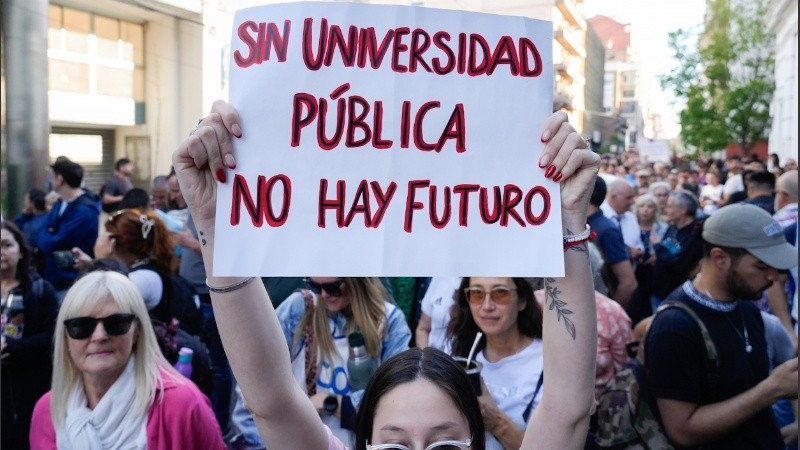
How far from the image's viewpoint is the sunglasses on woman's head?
3152mm

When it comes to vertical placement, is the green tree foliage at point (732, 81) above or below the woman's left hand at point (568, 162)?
above

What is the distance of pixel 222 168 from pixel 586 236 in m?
0.77

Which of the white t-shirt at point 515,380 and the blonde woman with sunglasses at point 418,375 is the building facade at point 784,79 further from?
the blonde woman with sunglasses at point 418,375

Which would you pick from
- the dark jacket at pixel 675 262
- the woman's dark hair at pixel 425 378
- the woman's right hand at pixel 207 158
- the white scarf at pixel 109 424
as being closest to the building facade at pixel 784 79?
the dark jacket at pixel 675 262

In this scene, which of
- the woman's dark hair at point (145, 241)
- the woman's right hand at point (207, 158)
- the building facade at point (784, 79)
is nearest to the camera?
the woman's right hand at point (207, 158)

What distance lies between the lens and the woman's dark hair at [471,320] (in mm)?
3166

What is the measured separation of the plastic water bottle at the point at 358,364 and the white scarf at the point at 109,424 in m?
0.85

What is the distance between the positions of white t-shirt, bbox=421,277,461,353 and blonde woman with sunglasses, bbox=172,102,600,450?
6.91 ft

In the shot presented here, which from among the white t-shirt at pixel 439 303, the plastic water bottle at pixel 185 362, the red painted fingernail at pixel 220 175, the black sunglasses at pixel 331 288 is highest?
the red painted fingernail at pixel 220 175

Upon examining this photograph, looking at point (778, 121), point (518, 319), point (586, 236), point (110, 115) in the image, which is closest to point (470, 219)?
point (586, 236)

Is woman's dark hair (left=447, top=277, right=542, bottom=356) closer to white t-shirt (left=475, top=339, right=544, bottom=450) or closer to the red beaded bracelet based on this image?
white t-shirt (left=475, top=339, right=544, bottom=450)

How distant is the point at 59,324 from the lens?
2928 millimetres

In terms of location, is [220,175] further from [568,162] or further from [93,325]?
[93,325]

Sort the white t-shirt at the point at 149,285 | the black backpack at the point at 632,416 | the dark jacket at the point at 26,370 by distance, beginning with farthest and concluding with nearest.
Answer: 1. the white t-shirt at the point at 149,285
2. the dark jacket at the point at 26,370
3. the black backpack at the point at 632,416
